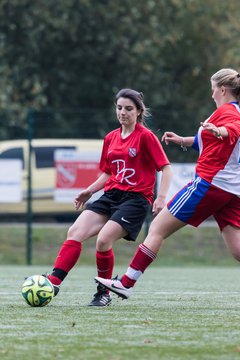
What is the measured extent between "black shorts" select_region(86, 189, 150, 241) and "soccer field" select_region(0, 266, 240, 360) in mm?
608

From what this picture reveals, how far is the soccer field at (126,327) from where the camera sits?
4871mm

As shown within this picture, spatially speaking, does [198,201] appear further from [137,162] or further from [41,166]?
[41,166]

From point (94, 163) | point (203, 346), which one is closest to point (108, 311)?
point (203, 346)

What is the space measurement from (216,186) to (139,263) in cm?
84

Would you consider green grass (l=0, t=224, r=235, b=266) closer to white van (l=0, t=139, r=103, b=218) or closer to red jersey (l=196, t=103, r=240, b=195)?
white van (l=0, t=139, r=103, b=218)

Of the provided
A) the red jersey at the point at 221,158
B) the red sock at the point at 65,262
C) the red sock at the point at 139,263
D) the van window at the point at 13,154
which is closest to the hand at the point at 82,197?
the red sock at the point at 65,262

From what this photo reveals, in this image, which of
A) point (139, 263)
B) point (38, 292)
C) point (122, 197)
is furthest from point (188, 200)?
point (38, 292)

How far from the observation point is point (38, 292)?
23.8 ft

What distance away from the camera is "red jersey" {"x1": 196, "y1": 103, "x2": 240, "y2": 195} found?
7.03m

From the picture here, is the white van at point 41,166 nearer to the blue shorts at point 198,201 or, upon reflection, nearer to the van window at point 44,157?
the van window at point 44,157

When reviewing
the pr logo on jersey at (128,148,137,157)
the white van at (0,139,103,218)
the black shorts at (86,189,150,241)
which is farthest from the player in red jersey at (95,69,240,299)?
the white van at (0,139,103,218)

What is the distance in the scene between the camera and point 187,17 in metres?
31.5

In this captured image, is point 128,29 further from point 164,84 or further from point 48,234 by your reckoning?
point 48,234

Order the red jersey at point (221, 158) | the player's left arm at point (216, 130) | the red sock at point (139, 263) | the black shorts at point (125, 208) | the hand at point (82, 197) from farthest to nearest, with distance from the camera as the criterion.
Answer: the hand at point (82, 197) < the black shorts at point (125, 208) < the red sock at point (139, 263) < the red jersey at point (221, 158) < the player's left arm at point (216, 130)
